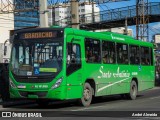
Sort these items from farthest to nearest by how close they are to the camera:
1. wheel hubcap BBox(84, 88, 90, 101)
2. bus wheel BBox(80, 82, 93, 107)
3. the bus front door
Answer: wheel hubcap BBox(84, 88, 90, 101), bus wheel BBox(80, 82, 93, 107), the bus front door

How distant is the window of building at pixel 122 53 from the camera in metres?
20.3

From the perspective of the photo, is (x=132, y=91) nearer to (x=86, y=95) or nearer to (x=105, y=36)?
(x=105, y=36)

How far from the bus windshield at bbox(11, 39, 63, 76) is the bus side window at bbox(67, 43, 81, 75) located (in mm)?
379

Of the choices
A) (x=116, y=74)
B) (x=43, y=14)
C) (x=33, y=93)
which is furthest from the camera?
(x=43, y=14)

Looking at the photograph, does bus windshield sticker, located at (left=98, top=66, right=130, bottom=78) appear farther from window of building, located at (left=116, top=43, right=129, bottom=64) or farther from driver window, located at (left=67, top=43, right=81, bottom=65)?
driver window, located at (left=67, top=43, right=81, bottom=65)

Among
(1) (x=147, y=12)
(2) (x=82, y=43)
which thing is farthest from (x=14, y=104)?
(1) (x=147, y=12)

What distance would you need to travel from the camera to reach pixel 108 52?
19.3 meters

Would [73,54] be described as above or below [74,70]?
above

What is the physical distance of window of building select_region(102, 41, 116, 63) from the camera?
62.2 feet

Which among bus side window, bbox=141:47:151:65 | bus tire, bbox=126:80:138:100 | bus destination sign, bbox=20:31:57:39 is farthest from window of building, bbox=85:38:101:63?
bus side window, bbox=141:47:151:65

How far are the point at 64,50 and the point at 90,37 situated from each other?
2155 millimetres

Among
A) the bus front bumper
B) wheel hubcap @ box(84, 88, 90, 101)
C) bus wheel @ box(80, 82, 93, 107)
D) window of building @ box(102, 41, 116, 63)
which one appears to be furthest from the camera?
window of building @ box(102, 41, 116, 63)

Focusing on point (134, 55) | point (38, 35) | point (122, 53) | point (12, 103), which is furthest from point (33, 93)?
point (134, 55)

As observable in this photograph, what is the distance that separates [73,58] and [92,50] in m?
1.59
